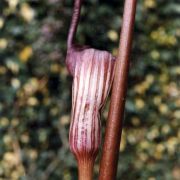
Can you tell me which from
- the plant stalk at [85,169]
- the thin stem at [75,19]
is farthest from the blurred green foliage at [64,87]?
the plant stalk at [85,169]

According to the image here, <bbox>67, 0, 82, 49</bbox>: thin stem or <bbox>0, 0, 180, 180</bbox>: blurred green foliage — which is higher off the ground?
<bbox>67, 0, 82, 49</bbox>: thin stem

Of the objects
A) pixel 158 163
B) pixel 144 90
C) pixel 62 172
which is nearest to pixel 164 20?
pixel 144 90

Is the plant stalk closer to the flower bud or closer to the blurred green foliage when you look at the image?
the flower bud

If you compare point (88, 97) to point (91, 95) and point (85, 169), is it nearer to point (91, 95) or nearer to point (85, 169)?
point (91, 95)

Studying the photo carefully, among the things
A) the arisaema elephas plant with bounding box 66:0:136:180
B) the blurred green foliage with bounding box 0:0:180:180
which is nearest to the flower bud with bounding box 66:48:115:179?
the arisaema elephas plant with bounding box 66:0:136:180

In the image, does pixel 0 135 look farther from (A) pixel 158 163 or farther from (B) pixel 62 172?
(A) pixel 158 163

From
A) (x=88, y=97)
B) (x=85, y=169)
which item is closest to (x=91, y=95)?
(x=88, y=97)
